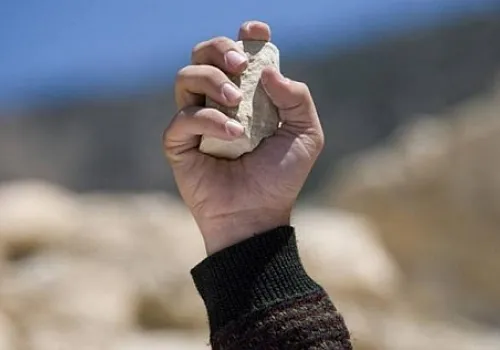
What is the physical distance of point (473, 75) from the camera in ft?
67.9

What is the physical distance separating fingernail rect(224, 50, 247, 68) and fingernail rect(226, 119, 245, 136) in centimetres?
8

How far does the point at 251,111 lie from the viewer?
168 centimetres

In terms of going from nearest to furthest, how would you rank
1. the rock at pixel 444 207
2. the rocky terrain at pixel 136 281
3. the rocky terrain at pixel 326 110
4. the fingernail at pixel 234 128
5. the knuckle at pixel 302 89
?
the fingernail at pixel 234 128 < the knuckle at pixel 302 89 < the rocky terrain at pixel 136 281 < the rock at pixel 444 207 < the rocky terrain at pixel 326 110

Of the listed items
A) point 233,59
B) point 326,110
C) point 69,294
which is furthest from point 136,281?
point 326,110

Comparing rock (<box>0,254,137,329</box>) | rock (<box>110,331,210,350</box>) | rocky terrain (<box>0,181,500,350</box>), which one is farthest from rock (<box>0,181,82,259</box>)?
rock (<box>110,331,210,350</box>)

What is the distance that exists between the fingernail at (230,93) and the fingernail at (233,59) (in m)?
0.04

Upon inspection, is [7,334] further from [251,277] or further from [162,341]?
[251,277]

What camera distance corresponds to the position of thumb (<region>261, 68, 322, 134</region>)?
1693 mm

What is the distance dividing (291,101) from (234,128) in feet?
0.47

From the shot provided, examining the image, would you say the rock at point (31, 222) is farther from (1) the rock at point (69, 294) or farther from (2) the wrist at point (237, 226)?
(2) the wrist at point (237, 226)

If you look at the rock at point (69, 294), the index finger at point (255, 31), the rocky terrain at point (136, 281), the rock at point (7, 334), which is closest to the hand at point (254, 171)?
the index finger at point (255, 31)

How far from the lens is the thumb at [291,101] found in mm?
1693

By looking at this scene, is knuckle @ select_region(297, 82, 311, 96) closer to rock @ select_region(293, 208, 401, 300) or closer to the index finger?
the index finger

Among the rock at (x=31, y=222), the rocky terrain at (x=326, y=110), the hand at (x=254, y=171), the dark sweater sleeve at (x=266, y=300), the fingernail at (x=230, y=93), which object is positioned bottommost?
the dark sweater sleeve at (x=266, y=300)
